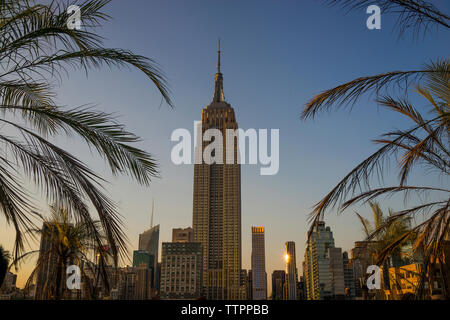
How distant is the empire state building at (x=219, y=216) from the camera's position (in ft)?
425

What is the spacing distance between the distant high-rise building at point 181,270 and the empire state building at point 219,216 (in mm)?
6612

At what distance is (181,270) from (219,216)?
22.9m

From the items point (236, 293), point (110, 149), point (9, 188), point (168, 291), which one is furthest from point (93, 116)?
point (236, 293)

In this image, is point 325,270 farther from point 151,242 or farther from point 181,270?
point 151,242

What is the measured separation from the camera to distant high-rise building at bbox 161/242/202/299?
391 feet

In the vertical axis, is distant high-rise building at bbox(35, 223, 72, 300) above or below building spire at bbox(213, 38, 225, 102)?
below

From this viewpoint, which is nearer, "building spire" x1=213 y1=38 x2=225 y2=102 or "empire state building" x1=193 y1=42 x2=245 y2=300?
"empire state building" x1=193 y1=42 x2=245 y2=300

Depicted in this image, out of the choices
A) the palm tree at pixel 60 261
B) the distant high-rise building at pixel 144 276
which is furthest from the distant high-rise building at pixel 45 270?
the distant high-rise building at pixel 144 276

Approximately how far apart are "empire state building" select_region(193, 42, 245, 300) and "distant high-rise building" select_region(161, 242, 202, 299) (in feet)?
21.7

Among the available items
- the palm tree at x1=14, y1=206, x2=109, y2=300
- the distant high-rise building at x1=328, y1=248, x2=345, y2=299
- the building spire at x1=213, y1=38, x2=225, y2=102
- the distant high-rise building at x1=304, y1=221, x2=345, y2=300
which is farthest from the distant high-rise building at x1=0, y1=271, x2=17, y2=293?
the distant high-rise building at x1=328, y1=248, x2=345, y2=299

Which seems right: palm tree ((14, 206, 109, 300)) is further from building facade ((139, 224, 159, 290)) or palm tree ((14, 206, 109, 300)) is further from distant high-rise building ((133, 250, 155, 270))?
building facade ((139, 224, 159, 290))

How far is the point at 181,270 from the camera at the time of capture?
122 meters

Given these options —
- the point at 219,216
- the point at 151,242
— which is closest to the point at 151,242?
the point at 151,242
